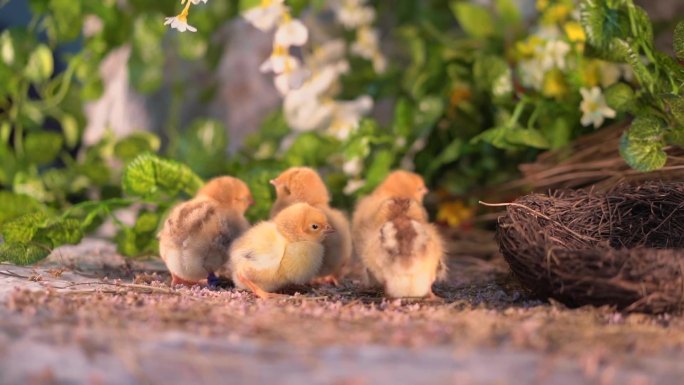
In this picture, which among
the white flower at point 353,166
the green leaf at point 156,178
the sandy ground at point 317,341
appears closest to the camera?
the sandy ground at point 317,341

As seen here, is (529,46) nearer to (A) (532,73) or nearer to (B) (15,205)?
(A) (532,73)

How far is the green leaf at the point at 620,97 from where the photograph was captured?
2422 millimetres

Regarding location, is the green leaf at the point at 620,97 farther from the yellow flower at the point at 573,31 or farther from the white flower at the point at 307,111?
the white flower at the point at 307,111

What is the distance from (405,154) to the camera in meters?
3.29

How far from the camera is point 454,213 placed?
330 cm

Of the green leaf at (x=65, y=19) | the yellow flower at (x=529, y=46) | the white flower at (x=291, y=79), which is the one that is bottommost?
the white flower at (x=291, y=79)

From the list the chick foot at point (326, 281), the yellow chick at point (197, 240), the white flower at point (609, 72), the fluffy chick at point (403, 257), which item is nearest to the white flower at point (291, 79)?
the yellow chick at point (197, 240)

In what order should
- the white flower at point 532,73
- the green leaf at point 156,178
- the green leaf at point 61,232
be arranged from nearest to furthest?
1. the green leaf at point 61,232
2. the green leaf at point 156,178
3. the white flower at point 532,73

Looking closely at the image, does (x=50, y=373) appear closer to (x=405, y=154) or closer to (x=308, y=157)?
(x=308, y=157)

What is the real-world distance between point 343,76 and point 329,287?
164 centimetres

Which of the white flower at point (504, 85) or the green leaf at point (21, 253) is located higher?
the white flower at point (504, 85)

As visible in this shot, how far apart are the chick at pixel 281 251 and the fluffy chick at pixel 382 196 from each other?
21 cm

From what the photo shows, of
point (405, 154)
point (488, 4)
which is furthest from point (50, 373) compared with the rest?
point (488, 4)

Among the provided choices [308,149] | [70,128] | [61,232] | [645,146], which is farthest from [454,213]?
[70,128]
